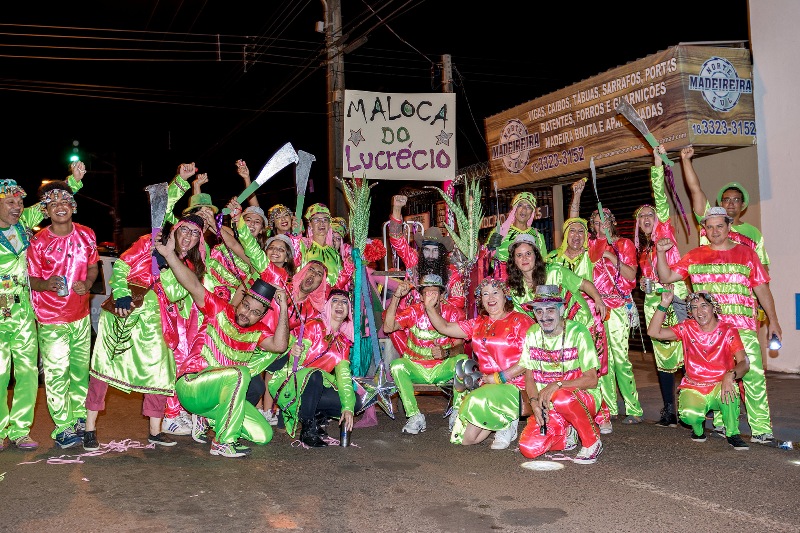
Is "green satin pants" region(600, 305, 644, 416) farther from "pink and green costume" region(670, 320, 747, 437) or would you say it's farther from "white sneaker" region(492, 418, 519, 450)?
"white sneaker" region(492, 418, 519, 450)

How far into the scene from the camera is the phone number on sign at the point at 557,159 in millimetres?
11945

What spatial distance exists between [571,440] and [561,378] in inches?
21.8

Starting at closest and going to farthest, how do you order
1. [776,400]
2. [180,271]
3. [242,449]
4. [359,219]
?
1. [242,449]
2. [180,271]
3. [776,400]
4. [359,219]

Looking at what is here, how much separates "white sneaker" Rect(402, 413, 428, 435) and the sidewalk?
7.20 feet

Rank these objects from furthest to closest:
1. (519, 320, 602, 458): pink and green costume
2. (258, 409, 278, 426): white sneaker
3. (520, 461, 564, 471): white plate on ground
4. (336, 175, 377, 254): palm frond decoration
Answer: (336, 175, 377, 254): palm frond decoration, (258, 409, 278, 426): white sneaker, (519, 320, 602, 458): pink and green costume, (520, 461, 564, 471): white plate on ground

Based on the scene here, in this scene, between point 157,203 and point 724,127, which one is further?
point 724,127

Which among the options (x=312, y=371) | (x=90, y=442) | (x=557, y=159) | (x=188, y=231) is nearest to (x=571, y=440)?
(x=312, y=371)

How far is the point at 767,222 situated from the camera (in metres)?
9.80

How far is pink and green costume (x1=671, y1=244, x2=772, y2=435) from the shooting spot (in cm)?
640

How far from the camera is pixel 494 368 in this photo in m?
6.84

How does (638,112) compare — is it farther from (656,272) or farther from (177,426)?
(177,426)

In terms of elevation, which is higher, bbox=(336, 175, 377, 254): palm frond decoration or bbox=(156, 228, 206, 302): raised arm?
bbox=(336, 175, 377, 254): palm frond decoration

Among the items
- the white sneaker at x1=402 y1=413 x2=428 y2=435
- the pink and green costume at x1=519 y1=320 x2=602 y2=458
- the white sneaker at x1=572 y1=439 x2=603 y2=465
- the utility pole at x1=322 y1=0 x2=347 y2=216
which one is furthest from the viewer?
the utility pole at x1=322 y1=0 x2=347 y2=216

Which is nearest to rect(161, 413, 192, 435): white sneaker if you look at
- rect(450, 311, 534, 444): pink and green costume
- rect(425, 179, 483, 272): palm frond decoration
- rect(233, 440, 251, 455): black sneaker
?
rect(233, 440, 251, 455): black sneaker
